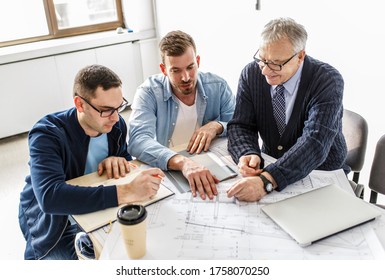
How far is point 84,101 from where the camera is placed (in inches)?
56.7

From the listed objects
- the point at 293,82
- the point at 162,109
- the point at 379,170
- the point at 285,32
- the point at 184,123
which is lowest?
the point at 379,170

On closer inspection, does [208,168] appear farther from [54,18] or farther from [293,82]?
[54,18]

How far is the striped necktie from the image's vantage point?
1.60 meters

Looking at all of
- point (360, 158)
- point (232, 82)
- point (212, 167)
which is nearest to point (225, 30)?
point (232, 82)

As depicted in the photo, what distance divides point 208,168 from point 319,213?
1.55ft

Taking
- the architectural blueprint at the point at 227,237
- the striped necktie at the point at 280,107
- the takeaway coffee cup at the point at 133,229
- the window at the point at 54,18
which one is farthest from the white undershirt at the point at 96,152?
the window at the point at 54,18

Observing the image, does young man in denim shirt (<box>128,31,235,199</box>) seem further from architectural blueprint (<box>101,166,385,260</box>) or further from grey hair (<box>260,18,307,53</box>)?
grey hair (<box>260,18,307,53</box>)

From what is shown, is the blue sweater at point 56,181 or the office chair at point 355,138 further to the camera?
the office chair at point 355,138

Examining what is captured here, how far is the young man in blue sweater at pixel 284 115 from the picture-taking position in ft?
4.34

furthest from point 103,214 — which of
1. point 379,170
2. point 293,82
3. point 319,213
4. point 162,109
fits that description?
point 379,170

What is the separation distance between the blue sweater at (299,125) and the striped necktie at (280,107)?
2 centimetres

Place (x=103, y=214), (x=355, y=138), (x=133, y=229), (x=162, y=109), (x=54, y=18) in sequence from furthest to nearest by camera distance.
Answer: (x=54, y=18) → (x=162, y=109) → (x=355, y=138) → (x=103, y=214) → (x=133, y=229)

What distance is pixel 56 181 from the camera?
1.29 metres

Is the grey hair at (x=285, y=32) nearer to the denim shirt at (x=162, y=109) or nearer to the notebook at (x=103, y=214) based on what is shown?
the denim shirt at (x=162, y=109)
